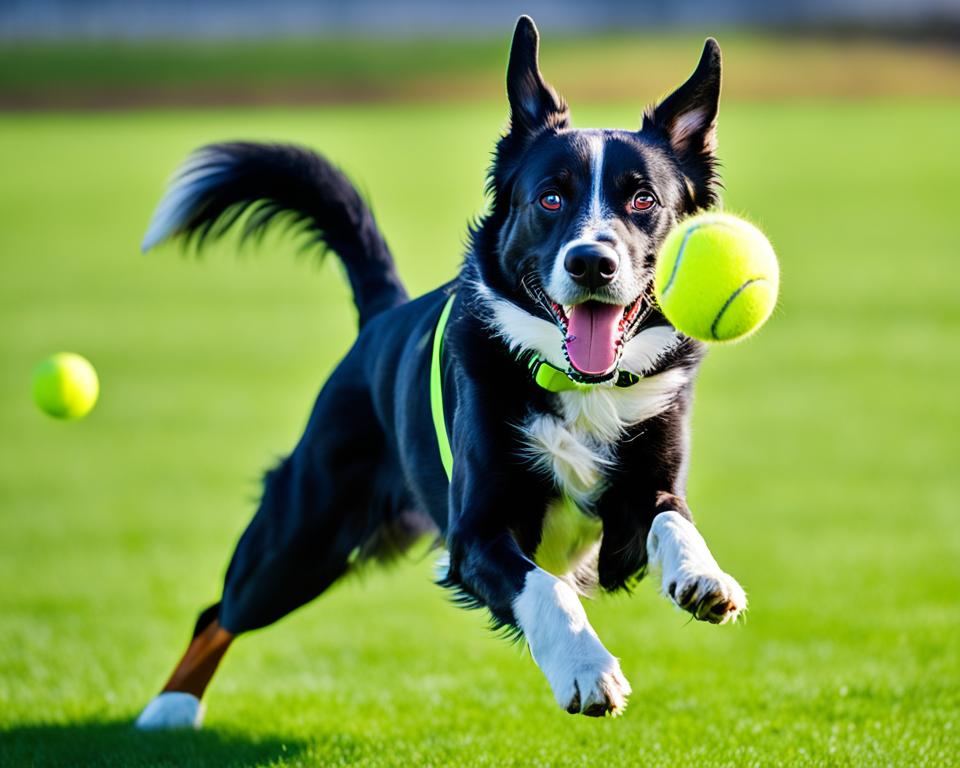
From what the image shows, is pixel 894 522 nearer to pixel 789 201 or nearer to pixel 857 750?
pixel 857 750

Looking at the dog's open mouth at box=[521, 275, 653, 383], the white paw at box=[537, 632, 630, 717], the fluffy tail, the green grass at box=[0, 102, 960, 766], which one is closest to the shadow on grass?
the green grass at box=[0, 102, 960, 766]

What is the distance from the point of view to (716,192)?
4.62m


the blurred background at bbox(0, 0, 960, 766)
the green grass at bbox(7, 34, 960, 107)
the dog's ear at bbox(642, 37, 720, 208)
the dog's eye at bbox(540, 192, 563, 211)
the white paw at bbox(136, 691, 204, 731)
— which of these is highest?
the dog's ear at bbox(642, 37, 720, 208)

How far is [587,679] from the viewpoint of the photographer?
11.9ft

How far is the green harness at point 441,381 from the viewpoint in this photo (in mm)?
4348

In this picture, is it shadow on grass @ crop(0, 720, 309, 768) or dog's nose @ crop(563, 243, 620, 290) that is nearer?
dog's nose @ crop(563, 243, 620, 290)

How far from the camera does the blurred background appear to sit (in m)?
5.42

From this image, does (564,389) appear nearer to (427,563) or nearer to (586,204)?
(586,204)

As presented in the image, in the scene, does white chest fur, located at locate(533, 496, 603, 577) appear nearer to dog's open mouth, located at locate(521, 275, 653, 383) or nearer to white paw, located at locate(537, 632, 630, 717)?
dog's open mouth, located at locate(521, 275, 653, 383)

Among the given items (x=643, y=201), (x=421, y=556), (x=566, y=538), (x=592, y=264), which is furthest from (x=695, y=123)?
(x=421, y=556)

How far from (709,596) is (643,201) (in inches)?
51.5

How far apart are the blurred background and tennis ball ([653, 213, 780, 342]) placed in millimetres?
808

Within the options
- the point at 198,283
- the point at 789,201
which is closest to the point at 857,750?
the point at 198,283

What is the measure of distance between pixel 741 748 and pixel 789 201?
2333 cm
